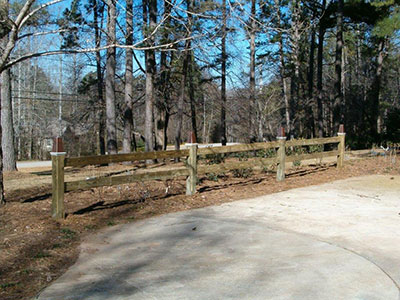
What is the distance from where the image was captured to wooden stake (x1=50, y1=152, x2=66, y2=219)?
19.7 ft

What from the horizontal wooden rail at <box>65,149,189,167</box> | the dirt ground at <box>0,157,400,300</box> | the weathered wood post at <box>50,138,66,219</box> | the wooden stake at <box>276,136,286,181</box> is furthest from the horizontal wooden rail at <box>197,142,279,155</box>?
the weathered wood post at <box>50,138,66,219</box>

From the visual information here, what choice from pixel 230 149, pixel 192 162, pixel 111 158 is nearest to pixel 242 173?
pixel 230 149

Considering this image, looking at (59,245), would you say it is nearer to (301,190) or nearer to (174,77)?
(301,190)

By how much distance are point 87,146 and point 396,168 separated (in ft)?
118

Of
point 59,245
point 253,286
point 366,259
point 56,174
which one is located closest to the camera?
point 253,286

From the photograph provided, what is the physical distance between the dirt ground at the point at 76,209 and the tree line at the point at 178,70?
2.57 metres

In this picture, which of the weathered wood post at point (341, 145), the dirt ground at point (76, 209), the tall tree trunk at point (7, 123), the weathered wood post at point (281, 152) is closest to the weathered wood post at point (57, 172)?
the dirt ground at point (76, 209)

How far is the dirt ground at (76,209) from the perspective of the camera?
169 inches

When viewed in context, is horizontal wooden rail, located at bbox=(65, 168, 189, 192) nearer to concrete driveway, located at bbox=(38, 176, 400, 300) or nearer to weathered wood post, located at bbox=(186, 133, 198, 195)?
weathered wood post, located at bbox=(186, 133, 198, 195)

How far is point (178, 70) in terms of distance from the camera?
68.4 ft

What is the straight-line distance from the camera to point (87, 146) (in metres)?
43.3

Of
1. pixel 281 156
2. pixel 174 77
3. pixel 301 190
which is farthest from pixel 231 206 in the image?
pixel 174 77

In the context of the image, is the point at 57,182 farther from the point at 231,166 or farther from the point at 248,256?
the point at 231,166

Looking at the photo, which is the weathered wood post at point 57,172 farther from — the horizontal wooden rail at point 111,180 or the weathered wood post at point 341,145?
the weathered wood post at point 341,145
